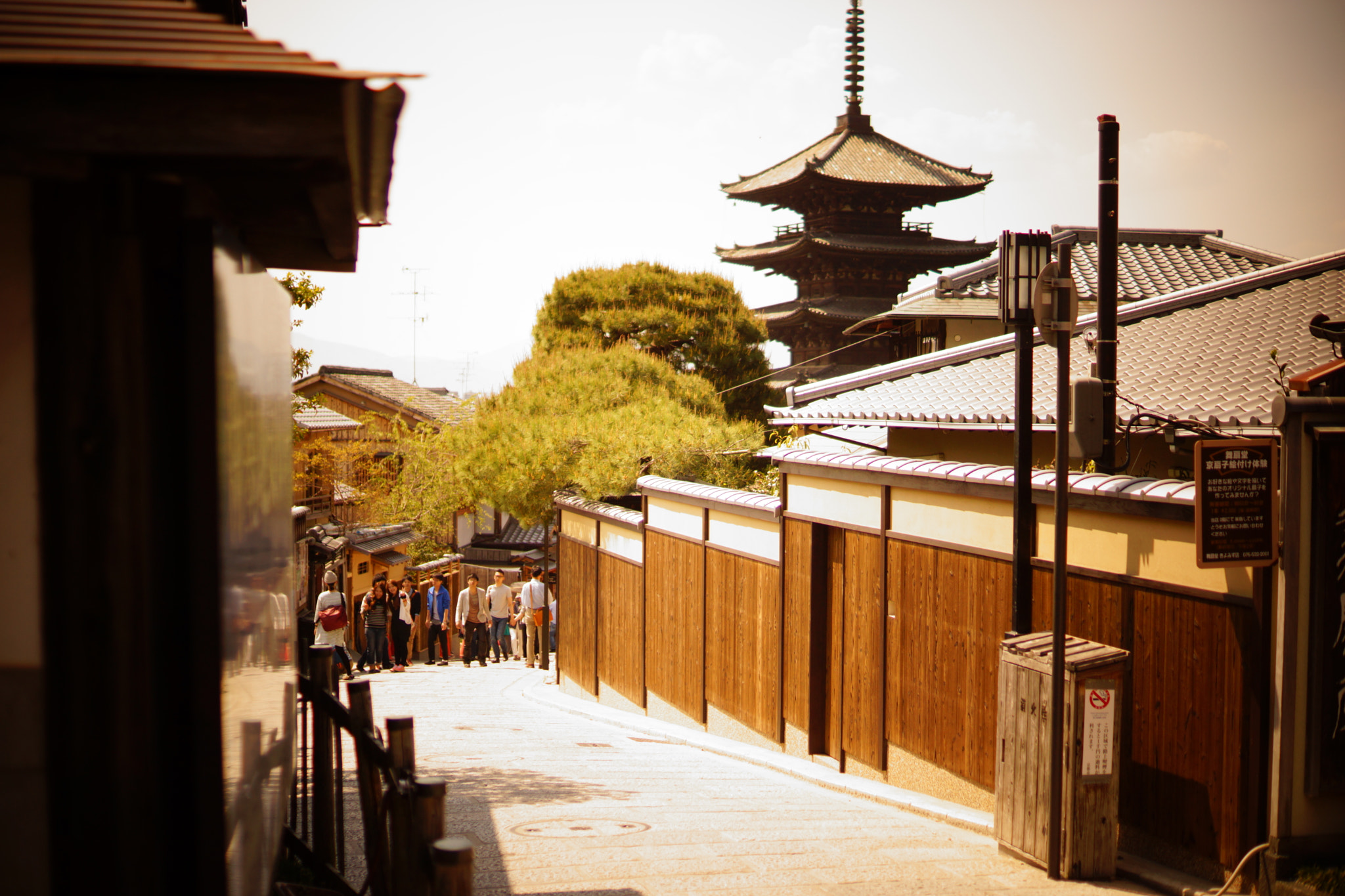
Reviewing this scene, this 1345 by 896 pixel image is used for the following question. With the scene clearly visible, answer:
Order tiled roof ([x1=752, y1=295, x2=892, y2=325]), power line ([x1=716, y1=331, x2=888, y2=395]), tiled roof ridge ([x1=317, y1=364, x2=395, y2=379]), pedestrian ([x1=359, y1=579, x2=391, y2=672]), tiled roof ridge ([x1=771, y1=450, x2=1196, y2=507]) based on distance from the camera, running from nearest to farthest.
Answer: tiled roof ridge ([x1=771, y1=450, x2=1196, y2=507]) < pedestrian ([x1=359, y1=579, x2=391, y2=672]) < power line ([x1=716, y1=331, x2=888, y2=395]) < tiled roof ([x1=752, y1=295, x2=892, y2=325]) < tiled roof ridge ([x1=317, y1=364, x2=395, y2=379])

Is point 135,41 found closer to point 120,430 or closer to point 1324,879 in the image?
point 120,430

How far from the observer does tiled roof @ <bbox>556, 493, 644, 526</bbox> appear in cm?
1464

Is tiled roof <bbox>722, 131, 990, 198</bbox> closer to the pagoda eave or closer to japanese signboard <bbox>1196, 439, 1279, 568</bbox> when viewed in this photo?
the pagoda eave

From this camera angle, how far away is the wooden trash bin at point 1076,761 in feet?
18.4

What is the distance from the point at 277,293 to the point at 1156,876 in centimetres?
519

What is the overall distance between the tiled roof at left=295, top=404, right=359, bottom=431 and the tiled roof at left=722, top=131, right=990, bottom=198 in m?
15.8

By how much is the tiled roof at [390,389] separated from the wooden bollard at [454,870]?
39251 millimetres

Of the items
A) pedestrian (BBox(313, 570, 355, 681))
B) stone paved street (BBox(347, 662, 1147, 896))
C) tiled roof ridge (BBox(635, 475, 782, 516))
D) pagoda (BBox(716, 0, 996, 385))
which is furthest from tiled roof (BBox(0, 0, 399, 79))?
pagoda (BBox(716, 0, 996, 385))

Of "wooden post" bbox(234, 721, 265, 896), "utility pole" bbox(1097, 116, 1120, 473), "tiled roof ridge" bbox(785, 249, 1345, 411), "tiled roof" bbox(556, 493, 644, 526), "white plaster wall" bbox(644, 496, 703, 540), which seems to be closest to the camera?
"wooden post" bbox(234, 721, 265, 896)

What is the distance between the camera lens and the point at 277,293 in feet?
11.5

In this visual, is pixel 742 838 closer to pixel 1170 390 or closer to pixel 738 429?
pixel 1170 390

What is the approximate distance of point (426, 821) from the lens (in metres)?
3.13

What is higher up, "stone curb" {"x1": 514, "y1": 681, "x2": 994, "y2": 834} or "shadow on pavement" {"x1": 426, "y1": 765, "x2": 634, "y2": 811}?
"shadow on pavement" {"x1": 426, "y1": 765, "x2": 634, "y2": 811}

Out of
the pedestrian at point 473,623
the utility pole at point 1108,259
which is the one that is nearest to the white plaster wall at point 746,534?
the utility pole at point 1108,259
